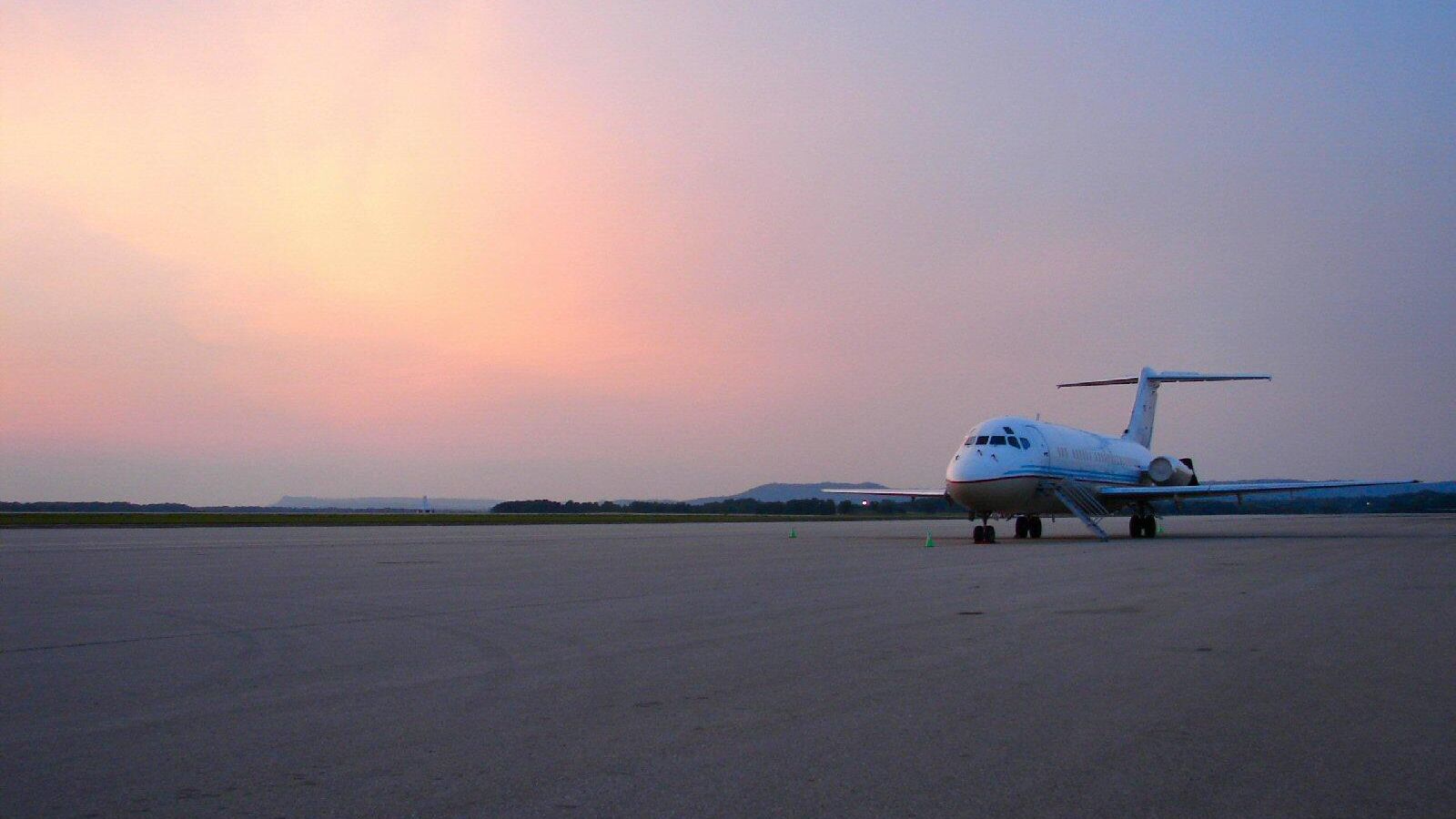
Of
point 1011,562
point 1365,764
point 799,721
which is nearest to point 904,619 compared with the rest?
point 799,721

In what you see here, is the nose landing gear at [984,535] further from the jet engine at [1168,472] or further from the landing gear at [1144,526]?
the jet engine at [1168,472]

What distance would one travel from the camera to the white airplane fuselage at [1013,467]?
32.2 meters

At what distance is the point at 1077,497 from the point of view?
3544 centimetres

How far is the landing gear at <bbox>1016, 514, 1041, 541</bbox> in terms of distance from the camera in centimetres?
3600

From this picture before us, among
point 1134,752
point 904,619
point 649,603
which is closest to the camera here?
point 1134,752

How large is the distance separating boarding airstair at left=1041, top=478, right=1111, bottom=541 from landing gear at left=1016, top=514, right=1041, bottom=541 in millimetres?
1349

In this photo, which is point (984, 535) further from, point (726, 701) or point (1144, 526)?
point (726, 701)

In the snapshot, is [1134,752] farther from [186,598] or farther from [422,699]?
[186,598]

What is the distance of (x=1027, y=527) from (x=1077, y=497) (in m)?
1.88

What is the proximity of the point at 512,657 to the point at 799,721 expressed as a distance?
3.26 m

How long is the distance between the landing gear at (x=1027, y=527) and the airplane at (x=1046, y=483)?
0.10 ft

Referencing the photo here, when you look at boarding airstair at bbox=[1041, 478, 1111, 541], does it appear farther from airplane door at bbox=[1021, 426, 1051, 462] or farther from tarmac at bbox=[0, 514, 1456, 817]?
tarmac at bbox=[0, 514, 1456, 817]

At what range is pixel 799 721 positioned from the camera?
21.3 feet

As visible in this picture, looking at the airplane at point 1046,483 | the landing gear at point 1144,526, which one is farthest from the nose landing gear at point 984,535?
the landing gear at point 1144,526
